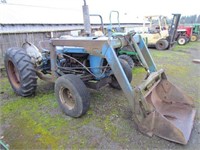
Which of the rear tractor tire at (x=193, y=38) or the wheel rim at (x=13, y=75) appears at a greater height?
the rear tractor tire at (x=193, y=38)

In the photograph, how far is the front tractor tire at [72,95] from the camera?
8.57 ft

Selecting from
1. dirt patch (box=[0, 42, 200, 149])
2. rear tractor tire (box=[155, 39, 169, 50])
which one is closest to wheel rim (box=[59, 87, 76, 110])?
dirt patch (box=[0, 42, 200, 149])

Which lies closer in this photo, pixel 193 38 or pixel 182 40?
pixel 182 40

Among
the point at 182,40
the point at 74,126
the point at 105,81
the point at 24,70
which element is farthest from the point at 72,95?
the point at 182,40

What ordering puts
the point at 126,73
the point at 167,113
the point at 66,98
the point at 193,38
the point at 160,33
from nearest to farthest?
1. the point at 167,113
2. the point at 66,98
3. the point at 126,73
4. the point at 160,33
5. the point at 193,38

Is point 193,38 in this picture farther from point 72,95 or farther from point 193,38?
point 72,95

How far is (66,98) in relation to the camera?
117 inches

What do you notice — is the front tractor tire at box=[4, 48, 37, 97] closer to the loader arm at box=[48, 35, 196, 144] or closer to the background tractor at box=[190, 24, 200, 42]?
the loader arm at box=[48, 35, 196, 144]

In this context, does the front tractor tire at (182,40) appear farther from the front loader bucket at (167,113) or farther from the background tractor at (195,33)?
the front loader bucket at (167,113)

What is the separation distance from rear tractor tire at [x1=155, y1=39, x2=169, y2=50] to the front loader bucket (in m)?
7.38

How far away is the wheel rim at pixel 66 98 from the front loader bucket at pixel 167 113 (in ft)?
3.75

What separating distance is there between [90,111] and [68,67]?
919 mm

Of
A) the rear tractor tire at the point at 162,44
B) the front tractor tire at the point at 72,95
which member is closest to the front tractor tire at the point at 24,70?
the front tractor tire at the point at 72,95

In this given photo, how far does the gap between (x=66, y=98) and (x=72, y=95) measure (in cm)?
31
